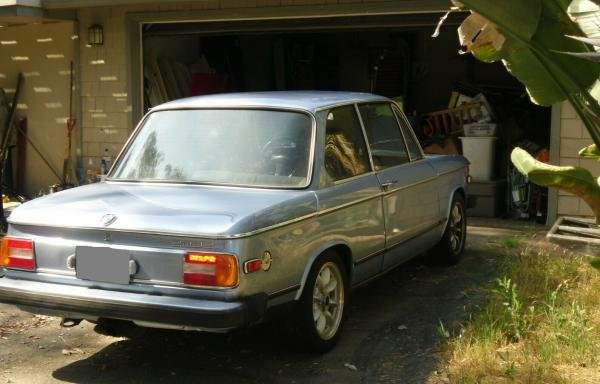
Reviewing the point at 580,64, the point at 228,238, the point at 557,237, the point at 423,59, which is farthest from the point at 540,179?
the point at 423,59

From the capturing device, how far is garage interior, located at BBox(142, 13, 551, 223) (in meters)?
9.94

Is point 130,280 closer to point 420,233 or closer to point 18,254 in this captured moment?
point 18,254

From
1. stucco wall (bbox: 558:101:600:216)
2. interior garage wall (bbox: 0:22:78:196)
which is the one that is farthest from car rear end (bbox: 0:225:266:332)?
interior garage wall (bbox: 0:22:78:196)

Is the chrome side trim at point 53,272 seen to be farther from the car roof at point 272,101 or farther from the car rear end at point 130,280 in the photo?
the car roof at point 272,101

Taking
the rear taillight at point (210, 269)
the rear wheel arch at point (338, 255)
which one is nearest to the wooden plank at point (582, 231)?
the rear wheel arch at point (338, 255)

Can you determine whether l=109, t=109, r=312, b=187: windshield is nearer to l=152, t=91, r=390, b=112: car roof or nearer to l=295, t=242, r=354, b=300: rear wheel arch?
l=152, t=91, r=390, b=112: car roof

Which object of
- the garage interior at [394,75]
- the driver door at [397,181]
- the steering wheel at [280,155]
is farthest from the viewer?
the garage interior at [394,75]

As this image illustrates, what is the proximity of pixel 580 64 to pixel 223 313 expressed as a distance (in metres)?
2.37

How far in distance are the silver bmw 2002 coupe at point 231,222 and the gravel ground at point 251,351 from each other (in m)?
0.27

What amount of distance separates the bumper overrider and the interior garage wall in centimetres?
736

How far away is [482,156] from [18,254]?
6.85m

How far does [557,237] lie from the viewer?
7.44 m

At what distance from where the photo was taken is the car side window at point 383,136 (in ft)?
18.9

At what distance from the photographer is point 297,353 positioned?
16.1 feet
